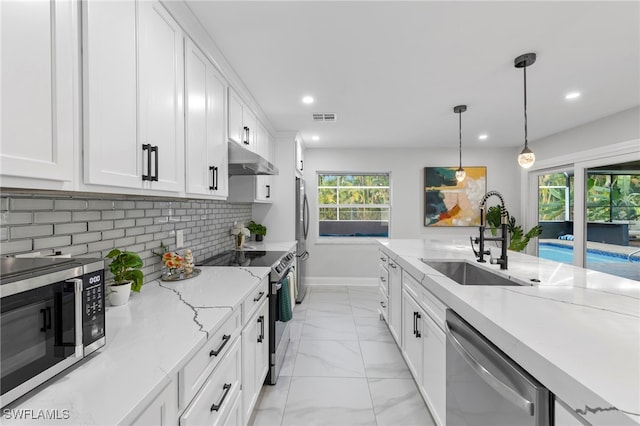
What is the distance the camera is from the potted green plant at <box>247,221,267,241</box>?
400 centimetres

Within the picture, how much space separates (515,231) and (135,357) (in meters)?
5.39

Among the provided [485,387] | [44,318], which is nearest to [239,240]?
[44,318]

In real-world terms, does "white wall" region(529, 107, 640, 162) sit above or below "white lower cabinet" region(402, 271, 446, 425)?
above

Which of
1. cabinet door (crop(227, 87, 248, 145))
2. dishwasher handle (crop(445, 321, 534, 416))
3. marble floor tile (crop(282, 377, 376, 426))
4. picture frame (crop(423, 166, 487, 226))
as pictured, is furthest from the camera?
picture frame (crop(423, 166, 487, 226))

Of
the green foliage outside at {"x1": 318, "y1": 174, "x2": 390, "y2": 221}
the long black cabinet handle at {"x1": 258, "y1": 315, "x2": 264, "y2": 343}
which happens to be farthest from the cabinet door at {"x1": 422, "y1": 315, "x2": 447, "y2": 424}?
the green foliage outside at {"x1": 318, "y1": 174, "x2": 390, "y2": 221}

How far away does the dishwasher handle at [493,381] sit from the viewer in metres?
0.92

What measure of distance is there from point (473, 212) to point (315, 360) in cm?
402

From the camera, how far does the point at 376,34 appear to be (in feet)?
6.01

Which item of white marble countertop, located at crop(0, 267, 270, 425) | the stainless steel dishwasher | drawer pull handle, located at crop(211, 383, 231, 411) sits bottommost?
drawer pull handle, located at crop(211, 383, 231, 411)

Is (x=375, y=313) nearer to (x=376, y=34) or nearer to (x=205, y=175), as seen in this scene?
(x=205, y=175)

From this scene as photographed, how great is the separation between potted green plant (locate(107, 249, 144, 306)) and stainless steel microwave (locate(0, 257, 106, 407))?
0.52 m

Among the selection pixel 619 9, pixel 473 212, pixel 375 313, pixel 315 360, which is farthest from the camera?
pixel 473 212

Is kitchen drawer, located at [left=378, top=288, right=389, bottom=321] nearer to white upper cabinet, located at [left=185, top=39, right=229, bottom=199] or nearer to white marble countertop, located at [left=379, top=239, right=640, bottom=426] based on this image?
white marble countertop, located at [left=379, top=239, right=640, bottom=426]

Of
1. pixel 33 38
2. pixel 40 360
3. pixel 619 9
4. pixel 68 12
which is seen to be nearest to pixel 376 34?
pixel 619 9
